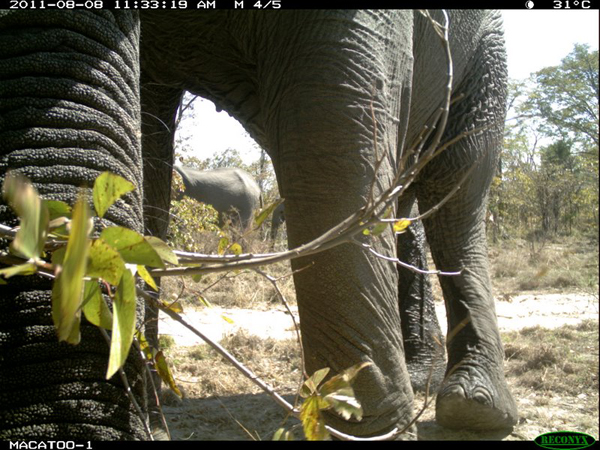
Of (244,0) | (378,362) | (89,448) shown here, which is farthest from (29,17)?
(378,362)

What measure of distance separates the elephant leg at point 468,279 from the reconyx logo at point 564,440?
0.24m

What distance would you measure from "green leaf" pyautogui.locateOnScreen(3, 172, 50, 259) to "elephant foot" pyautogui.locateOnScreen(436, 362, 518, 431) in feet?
7.30

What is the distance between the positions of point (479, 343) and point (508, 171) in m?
11.8

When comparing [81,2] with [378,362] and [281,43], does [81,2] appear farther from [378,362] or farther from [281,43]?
[378,362]

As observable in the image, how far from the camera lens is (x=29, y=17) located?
1293 millimetres

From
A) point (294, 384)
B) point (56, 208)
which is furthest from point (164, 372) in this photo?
point (294, 384)

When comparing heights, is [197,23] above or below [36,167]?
above

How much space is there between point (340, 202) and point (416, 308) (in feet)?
6.28

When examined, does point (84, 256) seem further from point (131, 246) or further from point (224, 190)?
point (224, 190)

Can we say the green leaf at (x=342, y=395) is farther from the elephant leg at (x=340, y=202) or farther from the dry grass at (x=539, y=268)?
the dry grass at (x=539, y=268)

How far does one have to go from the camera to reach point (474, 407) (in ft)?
8.73

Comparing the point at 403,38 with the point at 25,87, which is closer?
the point at 25,87

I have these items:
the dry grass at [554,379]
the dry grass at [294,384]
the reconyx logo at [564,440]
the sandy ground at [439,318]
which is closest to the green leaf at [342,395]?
the dry grass at [294,384]

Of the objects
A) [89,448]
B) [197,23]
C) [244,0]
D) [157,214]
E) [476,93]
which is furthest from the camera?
[476,93]
